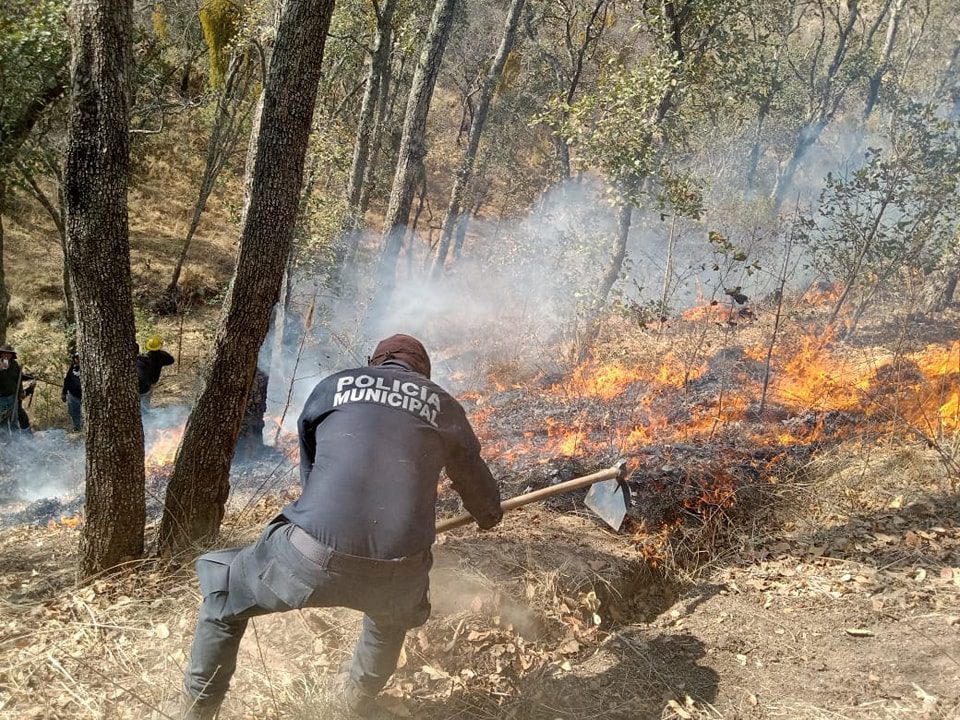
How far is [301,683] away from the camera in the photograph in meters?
3.33

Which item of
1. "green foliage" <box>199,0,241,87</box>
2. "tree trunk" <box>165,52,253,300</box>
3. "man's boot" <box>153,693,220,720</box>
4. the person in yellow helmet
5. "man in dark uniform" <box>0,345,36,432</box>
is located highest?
"green foliage" <box>199,0,241,87</box>

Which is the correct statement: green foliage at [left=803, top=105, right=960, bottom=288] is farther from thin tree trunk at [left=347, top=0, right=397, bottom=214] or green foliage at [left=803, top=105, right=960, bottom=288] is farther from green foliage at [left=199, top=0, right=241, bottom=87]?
green foliage at [left=199, top=0, right=241, bottom=87]

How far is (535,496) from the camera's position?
12.3ft

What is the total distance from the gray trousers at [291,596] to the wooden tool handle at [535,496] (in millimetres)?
584

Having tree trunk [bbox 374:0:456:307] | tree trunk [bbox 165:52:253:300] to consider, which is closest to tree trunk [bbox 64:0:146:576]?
tree trunk [bbox 374:0:456:307]

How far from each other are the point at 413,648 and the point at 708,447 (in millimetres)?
3767

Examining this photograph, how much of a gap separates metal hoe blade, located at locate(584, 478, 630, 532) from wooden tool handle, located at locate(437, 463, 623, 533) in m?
0.23

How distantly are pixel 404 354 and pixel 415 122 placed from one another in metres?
10.0

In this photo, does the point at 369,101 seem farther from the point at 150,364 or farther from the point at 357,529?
the point at 357,529

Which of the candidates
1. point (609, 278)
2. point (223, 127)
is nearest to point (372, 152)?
point (223, 127)

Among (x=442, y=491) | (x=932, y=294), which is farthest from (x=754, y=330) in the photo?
(x=442, y=491)

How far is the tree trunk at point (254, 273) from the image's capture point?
12.4 feet

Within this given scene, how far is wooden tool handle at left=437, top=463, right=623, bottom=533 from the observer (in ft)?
11.4

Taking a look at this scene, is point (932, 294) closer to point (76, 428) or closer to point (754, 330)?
point (754, 330)
